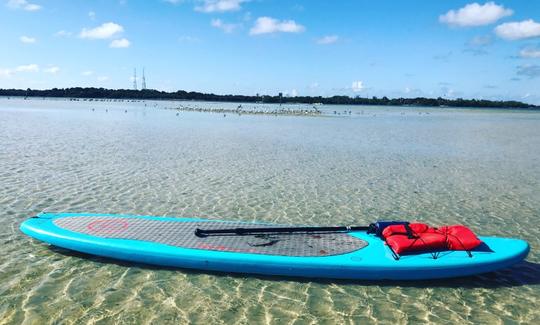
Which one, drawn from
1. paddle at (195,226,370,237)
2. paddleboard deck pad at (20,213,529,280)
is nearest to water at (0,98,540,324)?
paddleboard deck pad at (20,213,529,280)

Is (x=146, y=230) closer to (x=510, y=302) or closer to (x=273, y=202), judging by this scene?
(x=273, y=202)

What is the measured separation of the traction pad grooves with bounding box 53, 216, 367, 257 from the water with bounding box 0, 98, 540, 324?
1.86 ft

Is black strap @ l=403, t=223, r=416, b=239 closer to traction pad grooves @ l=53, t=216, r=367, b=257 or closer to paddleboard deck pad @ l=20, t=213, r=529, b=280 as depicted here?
paddleboard deck pad @ l=20, t=213, r=529, b=280

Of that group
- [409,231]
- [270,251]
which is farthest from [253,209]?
[409,231]

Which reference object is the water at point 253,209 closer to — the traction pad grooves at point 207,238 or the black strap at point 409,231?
the traction pad grooves at point 207,238

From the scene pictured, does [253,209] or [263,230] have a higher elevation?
[263,230]

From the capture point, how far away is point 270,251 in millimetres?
7785

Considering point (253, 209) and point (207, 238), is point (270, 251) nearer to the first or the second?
point (207, 238)

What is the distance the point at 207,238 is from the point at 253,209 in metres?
3.73

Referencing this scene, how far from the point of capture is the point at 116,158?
782 inches

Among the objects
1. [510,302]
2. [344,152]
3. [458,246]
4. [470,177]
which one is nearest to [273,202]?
[458,246]

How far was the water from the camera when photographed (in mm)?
6621

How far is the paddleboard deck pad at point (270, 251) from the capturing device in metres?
7.37

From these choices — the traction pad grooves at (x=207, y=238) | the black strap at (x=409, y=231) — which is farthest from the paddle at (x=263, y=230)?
the black strap at (x=409, y=231)
